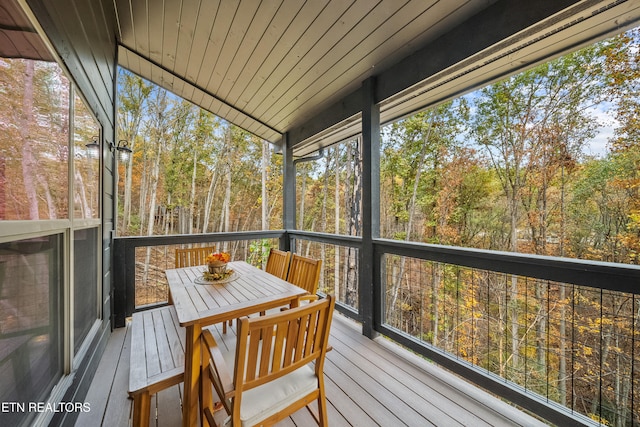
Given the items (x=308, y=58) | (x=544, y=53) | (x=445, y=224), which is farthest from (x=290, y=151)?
(x=445, y=224)

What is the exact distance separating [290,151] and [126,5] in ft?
8.69

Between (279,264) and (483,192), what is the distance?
6128 mm

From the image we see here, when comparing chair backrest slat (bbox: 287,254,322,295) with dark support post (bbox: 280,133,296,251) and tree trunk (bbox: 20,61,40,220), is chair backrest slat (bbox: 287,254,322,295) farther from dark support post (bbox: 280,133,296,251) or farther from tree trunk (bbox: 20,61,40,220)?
dark support post (bbox: 280,133,296,251)

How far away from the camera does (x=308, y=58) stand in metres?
2.59

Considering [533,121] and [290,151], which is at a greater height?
[533,121]

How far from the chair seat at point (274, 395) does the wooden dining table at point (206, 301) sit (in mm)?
242

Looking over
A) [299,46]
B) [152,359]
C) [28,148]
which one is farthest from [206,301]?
[299,46]

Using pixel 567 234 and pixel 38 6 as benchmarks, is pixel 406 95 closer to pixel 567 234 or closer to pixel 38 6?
pixel 38 6

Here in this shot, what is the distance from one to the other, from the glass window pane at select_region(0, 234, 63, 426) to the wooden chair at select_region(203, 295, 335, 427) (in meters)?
0.68

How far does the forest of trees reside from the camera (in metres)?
4.09

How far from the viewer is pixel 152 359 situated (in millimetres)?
1532

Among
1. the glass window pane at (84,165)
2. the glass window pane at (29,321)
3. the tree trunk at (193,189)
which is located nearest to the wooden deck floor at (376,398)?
the glass window pane at (29,321)

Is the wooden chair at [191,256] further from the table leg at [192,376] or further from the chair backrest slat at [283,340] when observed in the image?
the chair backrest slat at [283,340]

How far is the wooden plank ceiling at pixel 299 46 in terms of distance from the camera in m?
1.89
